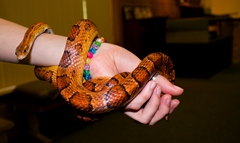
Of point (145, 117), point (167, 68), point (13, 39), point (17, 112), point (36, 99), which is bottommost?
point (17, 112)

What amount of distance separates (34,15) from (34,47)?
3.43 meters

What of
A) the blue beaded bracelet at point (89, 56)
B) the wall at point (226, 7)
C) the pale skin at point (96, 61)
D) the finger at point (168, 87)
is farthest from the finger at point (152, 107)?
the wall at point (226, 7)

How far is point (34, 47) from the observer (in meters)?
1.99

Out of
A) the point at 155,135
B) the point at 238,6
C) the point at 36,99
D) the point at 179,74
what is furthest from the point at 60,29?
the point at 238,6

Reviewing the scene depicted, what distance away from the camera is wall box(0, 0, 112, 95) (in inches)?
179

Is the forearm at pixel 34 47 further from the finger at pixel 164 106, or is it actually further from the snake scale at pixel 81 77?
the finger at pixel 164 106

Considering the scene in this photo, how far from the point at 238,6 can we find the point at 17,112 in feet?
54.3

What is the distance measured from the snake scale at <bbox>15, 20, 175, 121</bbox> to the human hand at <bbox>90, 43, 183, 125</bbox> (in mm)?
85

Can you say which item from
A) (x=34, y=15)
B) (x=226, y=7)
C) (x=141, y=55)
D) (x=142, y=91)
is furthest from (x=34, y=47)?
(x=226, y=7)

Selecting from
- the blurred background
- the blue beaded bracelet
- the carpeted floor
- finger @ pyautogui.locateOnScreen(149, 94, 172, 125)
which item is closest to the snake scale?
the blue beaded bracelet

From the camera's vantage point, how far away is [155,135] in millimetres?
4395

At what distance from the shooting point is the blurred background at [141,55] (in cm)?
436

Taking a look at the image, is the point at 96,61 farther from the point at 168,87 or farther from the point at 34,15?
the point at 34,15

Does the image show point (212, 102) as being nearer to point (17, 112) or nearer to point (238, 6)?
point (17, 112)
